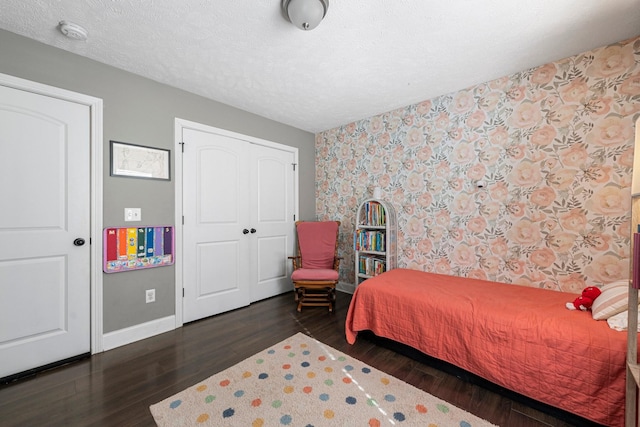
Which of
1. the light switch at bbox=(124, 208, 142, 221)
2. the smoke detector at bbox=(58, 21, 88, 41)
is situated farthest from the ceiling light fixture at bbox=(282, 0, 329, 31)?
the light switch at bbox=(124, 208, 142, 221)

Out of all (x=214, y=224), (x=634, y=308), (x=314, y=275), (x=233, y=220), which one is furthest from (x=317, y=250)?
(x=634, y=308)

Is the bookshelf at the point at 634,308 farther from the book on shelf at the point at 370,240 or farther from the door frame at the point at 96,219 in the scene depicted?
the door frame at the point at 96,219

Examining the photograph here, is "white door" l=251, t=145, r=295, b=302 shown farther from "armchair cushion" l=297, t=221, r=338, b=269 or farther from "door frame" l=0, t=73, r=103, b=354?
"door frame" l=0, t=73, r=103, b=354

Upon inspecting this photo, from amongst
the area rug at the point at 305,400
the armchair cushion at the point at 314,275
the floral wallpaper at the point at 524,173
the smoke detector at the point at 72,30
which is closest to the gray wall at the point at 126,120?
the smoke detector at the point at 72,30

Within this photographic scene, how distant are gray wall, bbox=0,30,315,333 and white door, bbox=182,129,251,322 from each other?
177 millimetres

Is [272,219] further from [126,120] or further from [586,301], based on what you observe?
[586,301]

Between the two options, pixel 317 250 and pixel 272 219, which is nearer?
pixel 317 250

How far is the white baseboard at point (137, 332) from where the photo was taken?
2.15 metres

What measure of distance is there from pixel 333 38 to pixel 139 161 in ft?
6.56

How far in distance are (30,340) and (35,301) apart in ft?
0.91

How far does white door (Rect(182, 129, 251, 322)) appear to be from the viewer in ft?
8.77

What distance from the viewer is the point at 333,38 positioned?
5.98ft

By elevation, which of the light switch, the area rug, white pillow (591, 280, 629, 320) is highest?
A: the light switch

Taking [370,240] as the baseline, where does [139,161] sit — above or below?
above
